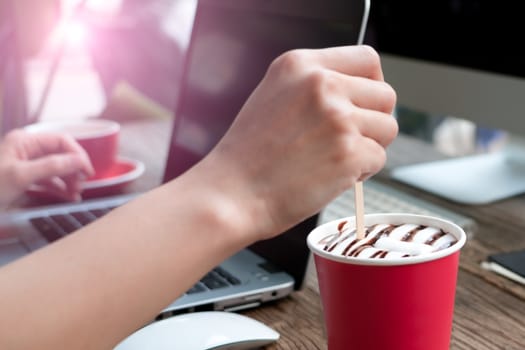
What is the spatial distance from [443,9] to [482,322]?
0.53 meters

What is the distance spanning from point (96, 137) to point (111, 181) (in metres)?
0.08

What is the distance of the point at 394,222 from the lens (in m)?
0.50

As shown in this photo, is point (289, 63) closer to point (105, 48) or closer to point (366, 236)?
point (366, 236)

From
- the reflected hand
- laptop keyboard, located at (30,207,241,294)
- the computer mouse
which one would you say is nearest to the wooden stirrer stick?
the computer mouse

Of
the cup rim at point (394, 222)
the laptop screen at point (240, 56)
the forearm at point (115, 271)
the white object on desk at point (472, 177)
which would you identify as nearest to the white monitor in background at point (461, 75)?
the white object on desk at point (472, 177)

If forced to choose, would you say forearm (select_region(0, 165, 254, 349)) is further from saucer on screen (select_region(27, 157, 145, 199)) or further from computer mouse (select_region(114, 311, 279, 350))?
saucer on screen (select_region(27, 157, 145, 199))

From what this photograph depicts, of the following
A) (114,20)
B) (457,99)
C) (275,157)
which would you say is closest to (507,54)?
(457,99)

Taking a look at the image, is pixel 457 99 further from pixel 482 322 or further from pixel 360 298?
pixel 360 298

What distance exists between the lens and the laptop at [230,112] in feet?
2.06

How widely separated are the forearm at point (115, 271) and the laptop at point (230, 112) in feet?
0.36

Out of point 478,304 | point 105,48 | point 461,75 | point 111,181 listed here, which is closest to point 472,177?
point 461,75

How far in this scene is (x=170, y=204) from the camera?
1.45ft

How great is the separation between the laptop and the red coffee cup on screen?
6 cm

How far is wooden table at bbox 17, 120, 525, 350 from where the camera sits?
22.5 inches
